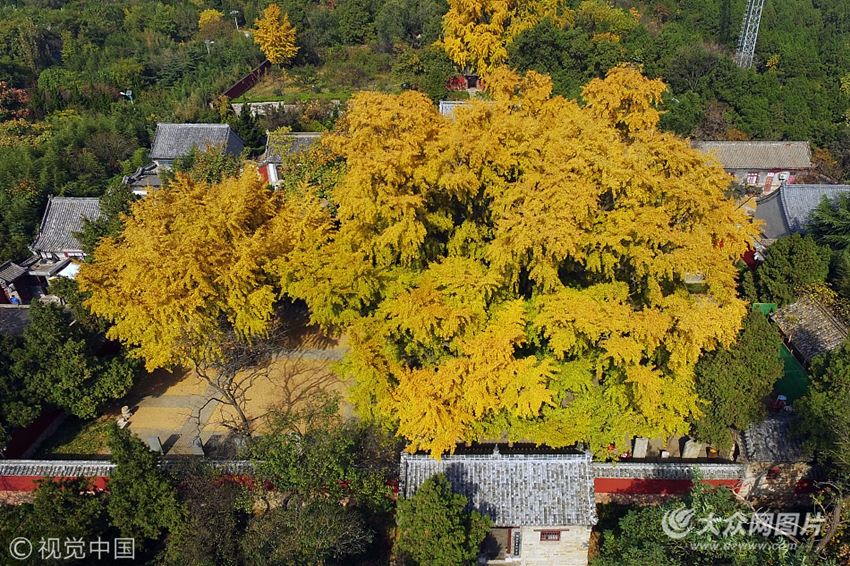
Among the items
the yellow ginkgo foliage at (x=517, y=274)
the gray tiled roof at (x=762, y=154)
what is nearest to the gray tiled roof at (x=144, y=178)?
the yellow ginkgo foliage at (x=517, y=274)

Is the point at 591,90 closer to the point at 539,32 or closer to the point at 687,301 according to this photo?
the point at 687,301

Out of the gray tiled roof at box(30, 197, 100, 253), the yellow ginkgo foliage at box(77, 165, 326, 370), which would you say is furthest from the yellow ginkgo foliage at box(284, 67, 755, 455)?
the gray tiled roof at box(30, 197, 100, 253)

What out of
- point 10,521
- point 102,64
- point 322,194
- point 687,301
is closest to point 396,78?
point 322,194

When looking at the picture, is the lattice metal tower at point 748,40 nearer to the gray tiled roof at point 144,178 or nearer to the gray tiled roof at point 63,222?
the gray tiled roof at point 144,178

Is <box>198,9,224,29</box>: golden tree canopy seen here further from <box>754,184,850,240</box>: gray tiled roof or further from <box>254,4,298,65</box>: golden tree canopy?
<box>754,184,850,240</box>: gray tiled roof

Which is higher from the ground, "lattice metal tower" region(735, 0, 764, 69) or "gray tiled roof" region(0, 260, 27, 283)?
"lattice metal tower" region(735, 0, 764, 69)

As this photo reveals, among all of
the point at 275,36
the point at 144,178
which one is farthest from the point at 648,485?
the point at 275,36
